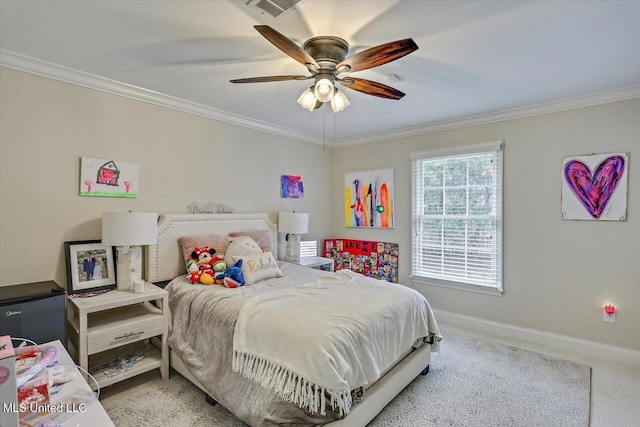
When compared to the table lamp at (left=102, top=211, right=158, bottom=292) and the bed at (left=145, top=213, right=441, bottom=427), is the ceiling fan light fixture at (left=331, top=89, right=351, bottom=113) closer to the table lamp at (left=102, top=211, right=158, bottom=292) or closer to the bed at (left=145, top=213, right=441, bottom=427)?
the bed at (left=145, top=213, right=441, bottom=427)

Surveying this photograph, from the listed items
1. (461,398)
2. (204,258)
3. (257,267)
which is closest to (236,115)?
(204,258)

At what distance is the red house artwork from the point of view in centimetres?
262

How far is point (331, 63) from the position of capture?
1914mm

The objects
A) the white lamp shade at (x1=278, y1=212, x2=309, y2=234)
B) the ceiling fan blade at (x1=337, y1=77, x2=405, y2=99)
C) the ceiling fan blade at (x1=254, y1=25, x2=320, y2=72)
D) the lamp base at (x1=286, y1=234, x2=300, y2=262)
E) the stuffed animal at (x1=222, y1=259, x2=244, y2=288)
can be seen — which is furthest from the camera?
the lamp base at (x1=286, y1=234, x2=300, y2=262)

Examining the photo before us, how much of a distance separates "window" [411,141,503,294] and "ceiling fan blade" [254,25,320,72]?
2.50 meters

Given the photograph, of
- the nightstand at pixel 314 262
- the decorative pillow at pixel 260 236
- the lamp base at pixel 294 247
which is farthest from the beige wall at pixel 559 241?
the decorative pillow at pixel 260 236

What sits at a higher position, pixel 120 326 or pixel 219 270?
pixel 219 270

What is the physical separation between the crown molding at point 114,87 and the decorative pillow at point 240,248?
1.41 meters

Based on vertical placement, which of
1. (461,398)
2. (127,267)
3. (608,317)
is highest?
(127,267)

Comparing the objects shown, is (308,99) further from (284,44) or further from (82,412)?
(82,412)

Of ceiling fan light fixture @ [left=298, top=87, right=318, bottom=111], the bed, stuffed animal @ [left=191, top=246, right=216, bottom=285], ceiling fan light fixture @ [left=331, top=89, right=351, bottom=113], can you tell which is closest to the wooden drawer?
the bed

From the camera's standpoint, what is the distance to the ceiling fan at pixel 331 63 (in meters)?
1.62

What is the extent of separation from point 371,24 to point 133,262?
2.45 metres

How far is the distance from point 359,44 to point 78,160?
239 cm
